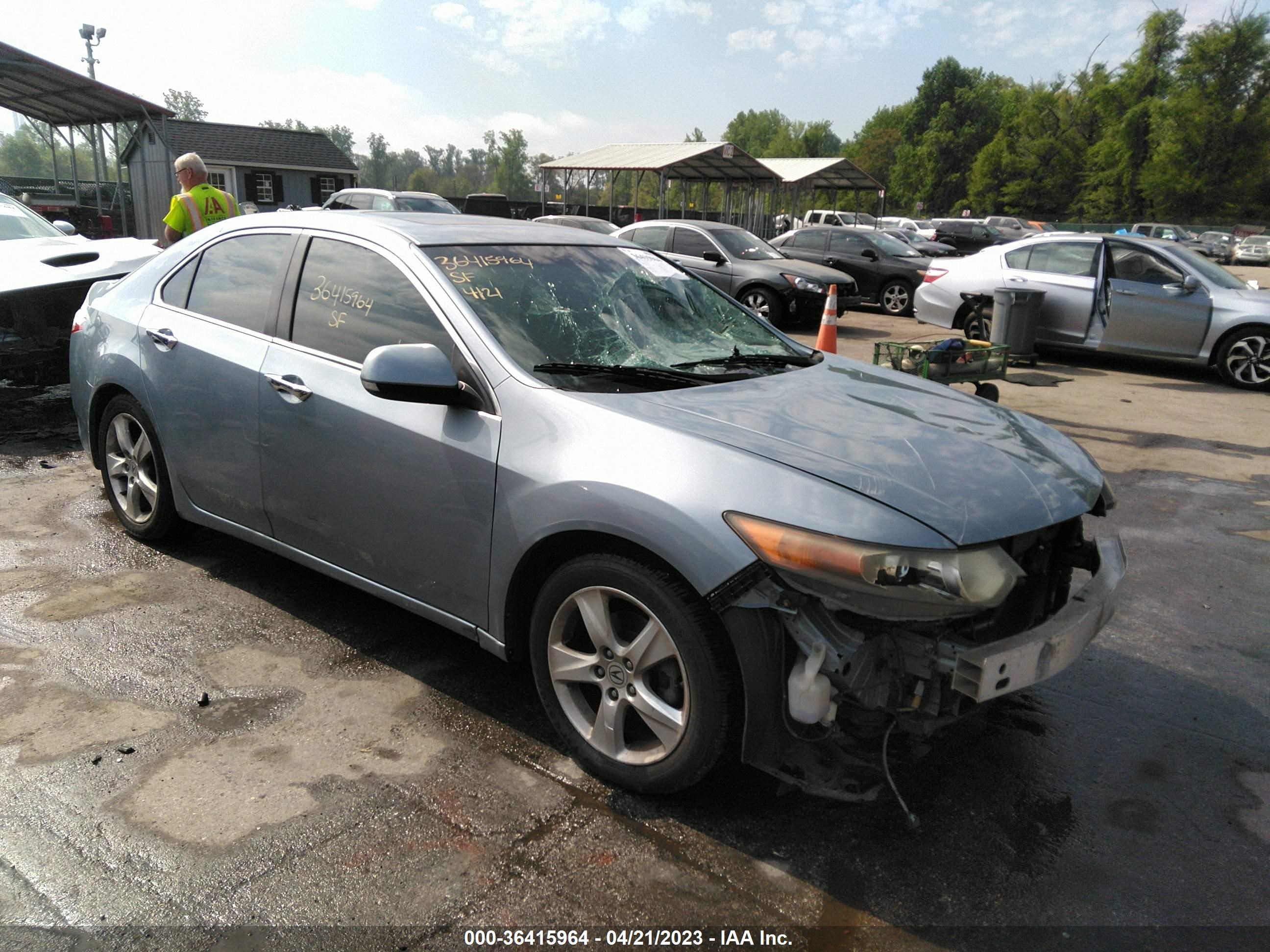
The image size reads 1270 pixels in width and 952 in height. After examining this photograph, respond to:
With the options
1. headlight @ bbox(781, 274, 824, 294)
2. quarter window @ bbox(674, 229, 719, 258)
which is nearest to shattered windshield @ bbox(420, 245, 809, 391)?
headlight @ bbox(781, 274, 824, 294)

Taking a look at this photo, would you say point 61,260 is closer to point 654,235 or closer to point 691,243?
point 654,235

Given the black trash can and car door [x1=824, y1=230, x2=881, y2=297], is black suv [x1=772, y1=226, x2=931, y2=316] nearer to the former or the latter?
car door [x1=824, y1=230, x2=881, y2=297]

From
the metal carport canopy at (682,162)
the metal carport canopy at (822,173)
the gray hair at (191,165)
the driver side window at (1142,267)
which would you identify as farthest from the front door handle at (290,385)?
the metal carport canopy at (822,173)

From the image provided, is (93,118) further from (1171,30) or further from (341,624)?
(1171,30)

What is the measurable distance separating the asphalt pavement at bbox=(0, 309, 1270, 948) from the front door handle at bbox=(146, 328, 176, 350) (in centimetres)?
110

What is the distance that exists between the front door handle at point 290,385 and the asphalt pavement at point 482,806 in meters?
1.03

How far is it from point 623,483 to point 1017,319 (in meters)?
10.4

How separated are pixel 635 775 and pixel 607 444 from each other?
0.99m

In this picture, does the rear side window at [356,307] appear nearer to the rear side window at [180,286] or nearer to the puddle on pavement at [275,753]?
Result: the rear side window at [180,286]

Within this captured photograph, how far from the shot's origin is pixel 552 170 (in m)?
31.3

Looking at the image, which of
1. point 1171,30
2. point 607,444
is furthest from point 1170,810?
point 1171,30

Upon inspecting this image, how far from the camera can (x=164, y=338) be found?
13.4 ft

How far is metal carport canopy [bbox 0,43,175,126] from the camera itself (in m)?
17.7

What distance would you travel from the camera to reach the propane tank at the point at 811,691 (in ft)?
7.71
